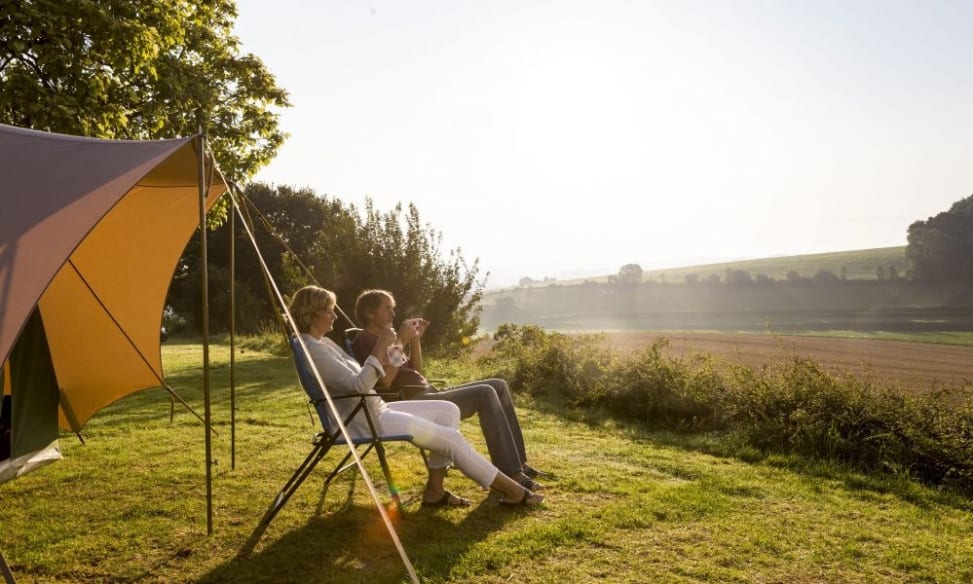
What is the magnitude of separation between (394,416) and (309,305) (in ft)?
2.91

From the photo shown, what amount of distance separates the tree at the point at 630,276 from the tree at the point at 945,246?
3116 centimetres

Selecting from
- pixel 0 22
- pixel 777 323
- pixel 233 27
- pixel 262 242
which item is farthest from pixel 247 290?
pixel 777 323

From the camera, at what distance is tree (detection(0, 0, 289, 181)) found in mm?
8328

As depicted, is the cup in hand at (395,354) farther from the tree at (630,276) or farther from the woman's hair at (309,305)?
the tree at (630,276)

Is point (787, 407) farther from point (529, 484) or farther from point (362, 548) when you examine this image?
point (362, 548)

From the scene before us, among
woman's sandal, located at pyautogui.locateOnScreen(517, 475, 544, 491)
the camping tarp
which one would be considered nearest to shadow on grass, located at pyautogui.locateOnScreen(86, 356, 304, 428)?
A: the camping tarp

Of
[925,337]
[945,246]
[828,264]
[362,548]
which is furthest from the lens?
[828,264]

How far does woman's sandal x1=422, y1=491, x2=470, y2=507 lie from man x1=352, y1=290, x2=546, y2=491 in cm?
34

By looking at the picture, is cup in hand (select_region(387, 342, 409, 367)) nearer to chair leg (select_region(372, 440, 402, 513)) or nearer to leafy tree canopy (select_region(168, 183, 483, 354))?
chair leg (select_region(372, 440, 402, 513))

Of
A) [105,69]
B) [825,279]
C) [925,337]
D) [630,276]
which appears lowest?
[925,337]

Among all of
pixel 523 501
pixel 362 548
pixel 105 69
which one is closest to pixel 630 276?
pixel 105 69

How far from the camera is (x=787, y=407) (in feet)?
23.0

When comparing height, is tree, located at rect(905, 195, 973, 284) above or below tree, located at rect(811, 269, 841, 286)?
above

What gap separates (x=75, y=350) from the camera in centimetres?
630
